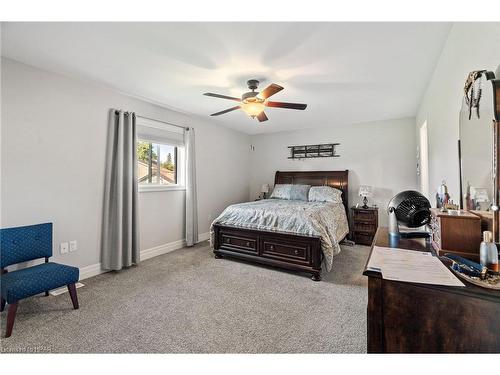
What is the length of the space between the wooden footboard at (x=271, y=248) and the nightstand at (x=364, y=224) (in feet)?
6.37

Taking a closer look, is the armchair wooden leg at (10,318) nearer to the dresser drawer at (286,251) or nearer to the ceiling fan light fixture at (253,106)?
the dresser drawer at (286,251)

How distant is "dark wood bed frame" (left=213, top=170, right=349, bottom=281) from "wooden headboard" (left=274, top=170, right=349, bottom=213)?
221cm

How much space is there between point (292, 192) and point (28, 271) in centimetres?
404

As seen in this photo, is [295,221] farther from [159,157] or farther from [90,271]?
[90,271]

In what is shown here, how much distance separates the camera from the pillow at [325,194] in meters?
4.48

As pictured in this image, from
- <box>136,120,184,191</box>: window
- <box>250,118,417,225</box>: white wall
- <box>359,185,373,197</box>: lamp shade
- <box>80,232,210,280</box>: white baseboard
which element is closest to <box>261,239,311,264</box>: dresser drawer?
<box>80,232,210,280</box>: white baseboard

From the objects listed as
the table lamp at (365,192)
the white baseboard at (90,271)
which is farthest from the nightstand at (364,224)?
the white baseboard at (90,271)

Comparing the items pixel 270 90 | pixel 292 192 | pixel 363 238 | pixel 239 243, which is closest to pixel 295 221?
pixel 239 243

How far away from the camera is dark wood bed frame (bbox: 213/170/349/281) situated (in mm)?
2877

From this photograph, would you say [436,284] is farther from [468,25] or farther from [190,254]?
[190,254]

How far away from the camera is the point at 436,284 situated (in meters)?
0.87
